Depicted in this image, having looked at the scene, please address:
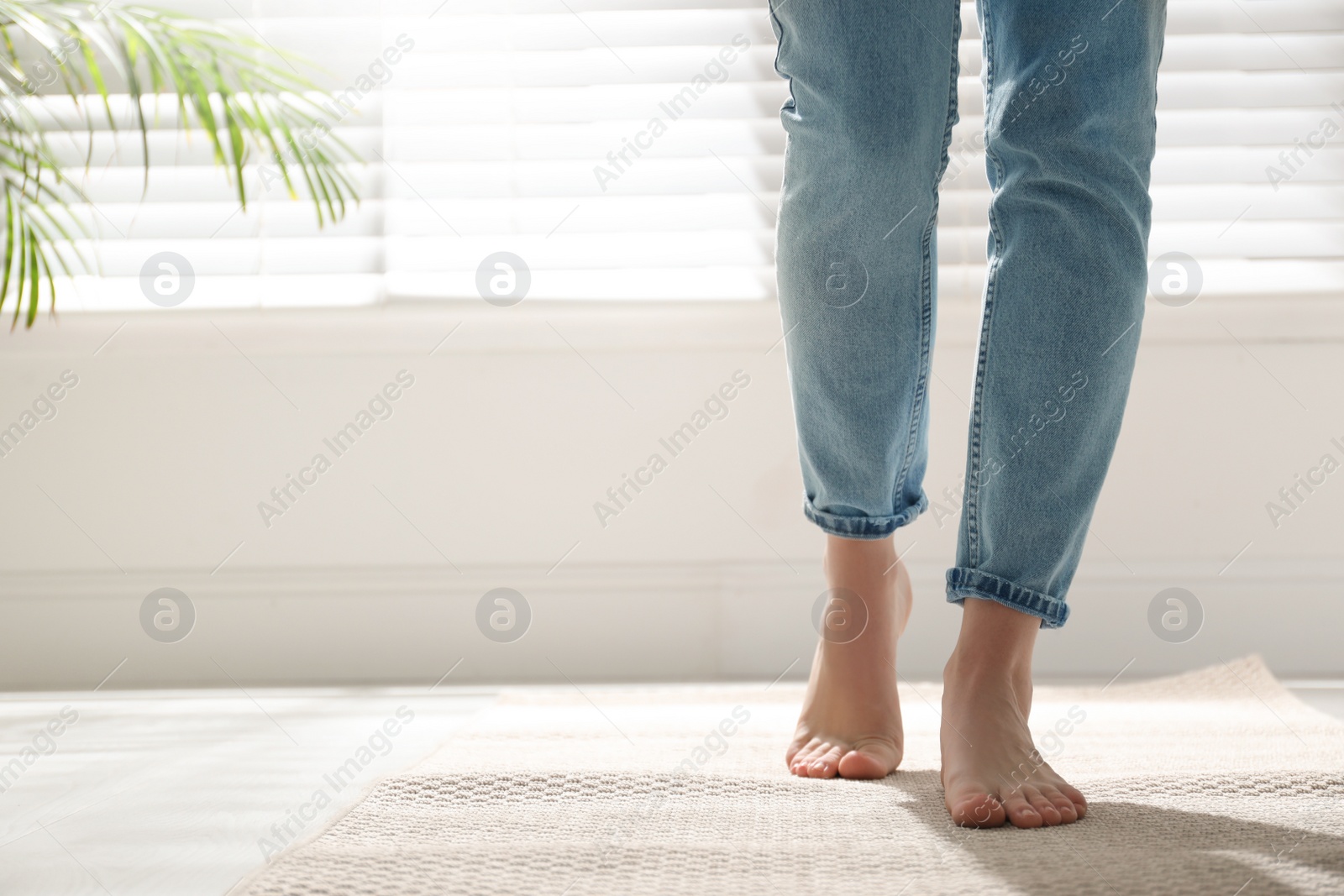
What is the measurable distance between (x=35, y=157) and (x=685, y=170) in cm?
82

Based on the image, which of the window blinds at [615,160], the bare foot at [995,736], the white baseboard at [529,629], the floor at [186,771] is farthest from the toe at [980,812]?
the window blinds at [615,160]

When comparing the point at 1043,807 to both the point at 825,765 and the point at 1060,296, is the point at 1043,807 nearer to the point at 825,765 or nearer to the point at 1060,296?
the point at 825,765

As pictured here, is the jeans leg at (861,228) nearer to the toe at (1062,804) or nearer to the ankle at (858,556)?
the ankle at (858,556)

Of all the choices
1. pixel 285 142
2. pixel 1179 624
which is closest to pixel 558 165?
pixel 285 142

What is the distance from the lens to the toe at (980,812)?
2.11 feet

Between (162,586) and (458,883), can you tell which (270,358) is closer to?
(162,586)

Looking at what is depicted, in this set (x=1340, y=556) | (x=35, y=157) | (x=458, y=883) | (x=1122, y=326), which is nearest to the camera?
(x=458, y=883)

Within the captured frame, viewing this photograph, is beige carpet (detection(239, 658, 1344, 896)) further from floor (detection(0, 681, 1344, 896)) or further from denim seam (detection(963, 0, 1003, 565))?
denim seam (detection(963, 0, 1003, 565))

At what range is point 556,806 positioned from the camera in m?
0.71

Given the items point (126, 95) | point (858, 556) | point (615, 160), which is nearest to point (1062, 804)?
point (858, 556)

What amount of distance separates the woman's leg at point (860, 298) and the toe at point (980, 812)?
0.14 meters

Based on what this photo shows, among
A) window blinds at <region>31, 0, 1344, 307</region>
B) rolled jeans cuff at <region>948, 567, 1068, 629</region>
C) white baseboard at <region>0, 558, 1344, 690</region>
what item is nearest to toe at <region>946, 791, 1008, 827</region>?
rolled jeans cuff at <region>948, 567, 1068, 629</region>

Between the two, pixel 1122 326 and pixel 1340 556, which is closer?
pixel 1122 326

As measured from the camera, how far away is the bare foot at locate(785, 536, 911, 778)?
0.81 m
